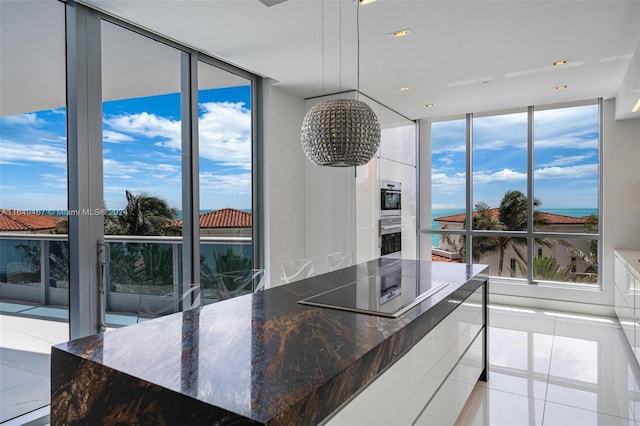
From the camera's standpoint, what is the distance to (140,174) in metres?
3.03

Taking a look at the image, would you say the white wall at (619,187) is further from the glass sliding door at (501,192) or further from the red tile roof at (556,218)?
the glass sliding door at (501,192)

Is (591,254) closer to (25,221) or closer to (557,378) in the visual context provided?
(557,378)

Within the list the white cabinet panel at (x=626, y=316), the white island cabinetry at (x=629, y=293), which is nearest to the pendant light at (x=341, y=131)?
the white island cabinetry at (x=629, y=293)

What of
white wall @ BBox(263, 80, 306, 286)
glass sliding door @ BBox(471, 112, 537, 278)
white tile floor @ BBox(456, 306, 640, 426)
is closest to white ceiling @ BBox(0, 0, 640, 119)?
white wall @ BBox(263, 80, 306, 286)

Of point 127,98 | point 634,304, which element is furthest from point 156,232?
point 634,304

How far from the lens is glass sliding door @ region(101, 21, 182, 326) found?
2812mm

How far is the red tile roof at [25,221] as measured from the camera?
2355 millimetres

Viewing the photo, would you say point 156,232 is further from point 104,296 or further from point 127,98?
point 127,98

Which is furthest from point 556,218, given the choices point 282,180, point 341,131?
point 341,131

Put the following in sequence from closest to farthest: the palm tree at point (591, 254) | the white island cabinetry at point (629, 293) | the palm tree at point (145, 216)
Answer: the palm tree at point (145, 216)
the white island cabinetry at point (629, 293)
the palm tree at point (591, 254)

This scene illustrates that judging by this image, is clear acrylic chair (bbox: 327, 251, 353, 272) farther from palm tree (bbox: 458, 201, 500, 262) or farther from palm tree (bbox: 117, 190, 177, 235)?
palm tree (bbox: 458, 201, 500, 262)

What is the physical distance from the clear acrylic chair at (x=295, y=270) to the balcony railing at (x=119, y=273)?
455 mm

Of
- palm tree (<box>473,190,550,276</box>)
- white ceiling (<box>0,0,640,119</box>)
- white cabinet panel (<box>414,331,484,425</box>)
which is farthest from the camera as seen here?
palm tree (<box>473,190,550,276</box>)

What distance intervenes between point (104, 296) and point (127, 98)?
1.46m
